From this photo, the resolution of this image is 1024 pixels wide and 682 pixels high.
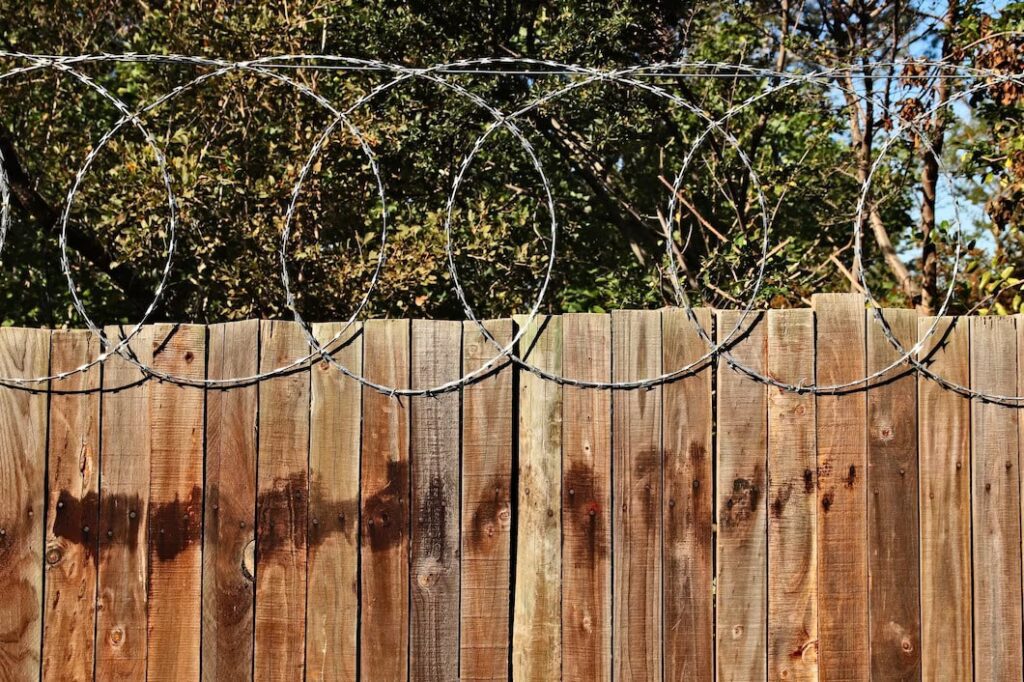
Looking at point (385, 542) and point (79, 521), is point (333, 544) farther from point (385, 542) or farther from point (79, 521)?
point (79, 521)

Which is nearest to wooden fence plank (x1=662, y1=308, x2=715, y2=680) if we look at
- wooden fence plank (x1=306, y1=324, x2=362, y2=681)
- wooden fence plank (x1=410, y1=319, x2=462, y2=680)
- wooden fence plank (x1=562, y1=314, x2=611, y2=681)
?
wooden fence plank (x1=562, y1=314, x2=611, y2=681)

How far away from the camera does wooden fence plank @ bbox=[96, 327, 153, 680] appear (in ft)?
12.8

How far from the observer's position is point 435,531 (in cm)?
386

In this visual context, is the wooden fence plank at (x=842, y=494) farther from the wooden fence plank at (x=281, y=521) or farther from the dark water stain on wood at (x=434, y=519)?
the wooden fence plank at (x=281, y=521)

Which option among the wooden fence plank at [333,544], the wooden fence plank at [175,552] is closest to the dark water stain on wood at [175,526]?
the wooden fence plank at [175,552]

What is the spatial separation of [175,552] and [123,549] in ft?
0.63

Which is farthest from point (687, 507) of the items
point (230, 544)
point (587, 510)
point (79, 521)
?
point (79, 521)

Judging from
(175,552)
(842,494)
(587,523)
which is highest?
(842,494)

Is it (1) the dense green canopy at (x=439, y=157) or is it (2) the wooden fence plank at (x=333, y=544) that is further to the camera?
(1) the dense green canopy at (x=439, y=157)

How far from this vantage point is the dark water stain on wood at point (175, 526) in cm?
389

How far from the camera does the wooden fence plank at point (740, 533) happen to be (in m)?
3.86

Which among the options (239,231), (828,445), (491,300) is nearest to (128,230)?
(239,231)

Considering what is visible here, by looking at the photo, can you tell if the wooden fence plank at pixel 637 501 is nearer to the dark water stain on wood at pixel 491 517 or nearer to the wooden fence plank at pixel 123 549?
the dark water stain on wood at pixel 491 517

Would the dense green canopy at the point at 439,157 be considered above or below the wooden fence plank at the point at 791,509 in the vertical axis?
above
